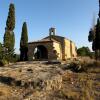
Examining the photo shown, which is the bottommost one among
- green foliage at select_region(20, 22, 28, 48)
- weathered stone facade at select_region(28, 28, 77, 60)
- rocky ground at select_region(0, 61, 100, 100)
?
rocky ground at select_region(0, 61, 100, 100)

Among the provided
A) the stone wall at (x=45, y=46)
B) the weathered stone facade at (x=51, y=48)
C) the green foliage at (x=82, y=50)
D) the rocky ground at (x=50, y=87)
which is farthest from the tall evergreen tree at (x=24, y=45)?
the rocky ground at (x=50, y=87)

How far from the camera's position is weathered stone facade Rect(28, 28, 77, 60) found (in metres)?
40.7

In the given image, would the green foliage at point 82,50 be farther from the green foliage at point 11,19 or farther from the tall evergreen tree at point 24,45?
the green foliage at point 11,19

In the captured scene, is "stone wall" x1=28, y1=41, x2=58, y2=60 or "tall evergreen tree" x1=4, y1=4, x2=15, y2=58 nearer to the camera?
"tall evergreen tree" x1=4, y1=4, x2=15, y2=58

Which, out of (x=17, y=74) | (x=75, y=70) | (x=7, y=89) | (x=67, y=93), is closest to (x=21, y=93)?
(x=7, y=89)

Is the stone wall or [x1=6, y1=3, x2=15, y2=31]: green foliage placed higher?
[x1=6, y1=3, x2=15, y2=31]: green foliage

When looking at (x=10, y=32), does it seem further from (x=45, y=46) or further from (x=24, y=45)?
(x=24, y=45)

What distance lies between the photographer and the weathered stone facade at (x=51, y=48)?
134ft

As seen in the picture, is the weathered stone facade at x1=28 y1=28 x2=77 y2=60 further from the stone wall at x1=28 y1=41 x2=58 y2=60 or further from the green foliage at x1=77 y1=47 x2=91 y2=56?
the green foliage at x1=77 y1=47 x2=91 y2=56

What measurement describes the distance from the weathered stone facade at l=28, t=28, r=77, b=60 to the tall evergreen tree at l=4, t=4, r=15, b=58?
14.8ft

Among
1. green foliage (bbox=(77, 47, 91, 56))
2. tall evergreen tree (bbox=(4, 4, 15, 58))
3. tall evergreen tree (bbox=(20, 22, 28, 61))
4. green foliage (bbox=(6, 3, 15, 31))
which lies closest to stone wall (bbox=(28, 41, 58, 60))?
tall evergreen tree (bbox=(20, 22, 28, 61))

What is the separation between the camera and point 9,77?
17.1 meters

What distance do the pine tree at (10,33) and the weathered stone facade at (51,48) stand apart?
4503 millimetres

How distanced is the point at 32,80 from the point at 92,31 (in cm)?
4355
